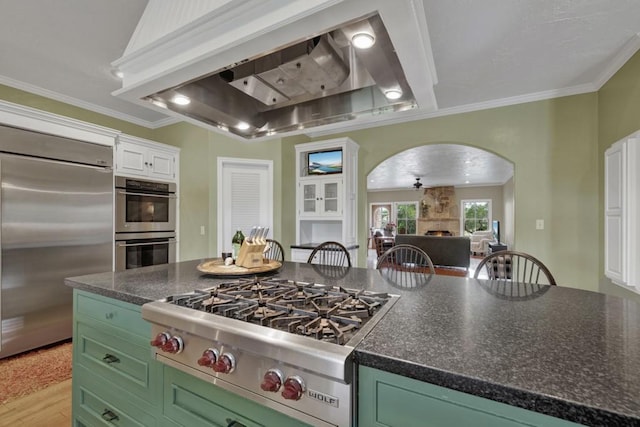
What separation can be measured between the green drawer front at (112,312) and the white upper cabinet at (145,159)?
7.02ft

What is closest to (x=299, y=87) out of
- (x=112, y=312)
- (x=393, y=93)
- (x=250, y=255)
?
(x=393, y=93)

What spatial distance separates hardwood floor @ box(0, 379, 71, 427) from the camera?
174 centimetres

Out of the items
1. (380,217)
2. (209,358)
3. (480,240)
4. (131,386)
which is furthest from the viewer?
(380,217)

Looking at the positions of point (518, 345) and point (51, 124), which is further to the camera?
point (51, 124)

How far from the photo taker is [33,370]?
90.6 inches

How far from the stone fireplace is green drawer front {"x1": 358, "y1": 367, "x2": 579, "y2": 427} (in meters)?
10.7

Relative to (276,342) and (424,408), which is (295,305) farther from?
(424,408)

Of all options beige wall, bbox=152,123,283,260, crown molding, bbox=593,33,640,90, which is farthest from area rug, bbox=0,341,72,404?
crown molding, bbox=593,33,640,90

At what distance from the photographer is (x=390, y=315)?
953mm

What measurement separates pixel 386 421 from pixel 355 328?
23 centimetres

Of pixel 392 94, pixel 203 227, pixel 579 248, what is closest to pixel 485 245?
pixel 579 248

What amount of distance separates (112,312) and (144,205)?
246cm

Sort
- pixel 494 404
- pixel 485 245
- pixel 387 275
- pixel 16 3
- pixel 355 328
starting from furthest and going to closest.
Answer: pixel 485 245, pixel 16 3, pixel 387 275, pixel 355 328, pixel 494 404

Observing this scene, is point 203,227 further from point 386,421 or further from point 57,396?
point 386,421
